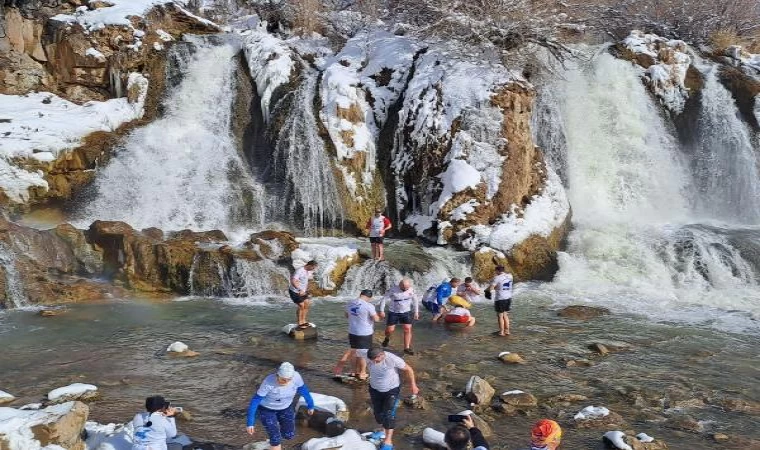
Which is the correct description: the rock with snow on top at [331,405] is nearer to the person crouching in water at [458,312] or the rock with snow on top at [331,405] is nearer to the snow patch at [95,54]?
the person crouching in water at [458,312]

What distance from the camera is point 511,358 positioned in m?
10.6

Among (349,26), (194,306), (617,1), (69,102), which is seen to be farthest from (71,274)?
(617,1)

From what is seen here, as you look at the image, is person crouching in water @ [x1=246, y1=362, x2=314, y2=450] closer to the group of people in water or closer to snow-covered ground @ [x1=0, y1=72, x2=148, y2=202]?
the group of people in water

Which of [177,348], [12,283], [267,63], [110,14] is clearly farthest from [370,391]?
[110,14]

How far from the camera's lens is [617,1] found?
104 feet

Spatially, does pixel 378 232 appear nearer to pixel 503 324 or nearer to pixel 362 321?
pixel 503 324

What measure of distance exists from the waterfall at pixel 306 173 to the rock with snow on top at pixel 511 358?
10.4 m

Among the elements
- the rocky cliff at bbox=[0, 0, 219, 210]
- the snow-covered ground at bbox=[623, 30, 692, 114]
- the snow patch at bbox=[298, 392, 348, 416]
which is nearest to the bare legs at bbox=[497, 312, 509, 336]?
the snow patch at bbox=[298, 392, 348, 416]

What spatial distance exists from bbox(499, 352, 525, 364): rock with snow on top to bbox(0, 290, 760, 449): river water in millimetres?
164

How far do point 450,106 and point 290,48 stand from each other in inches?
334

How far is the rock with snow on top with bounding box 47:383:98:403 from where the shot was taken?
8084 mm

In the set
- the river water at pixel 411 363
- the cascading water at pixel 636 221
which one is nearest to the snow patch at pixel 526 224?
the cascading water at pixel 636 221

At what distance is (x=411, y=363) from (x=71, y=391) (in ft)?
17.7

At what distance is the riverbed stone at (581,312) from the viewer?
13.5 meters
